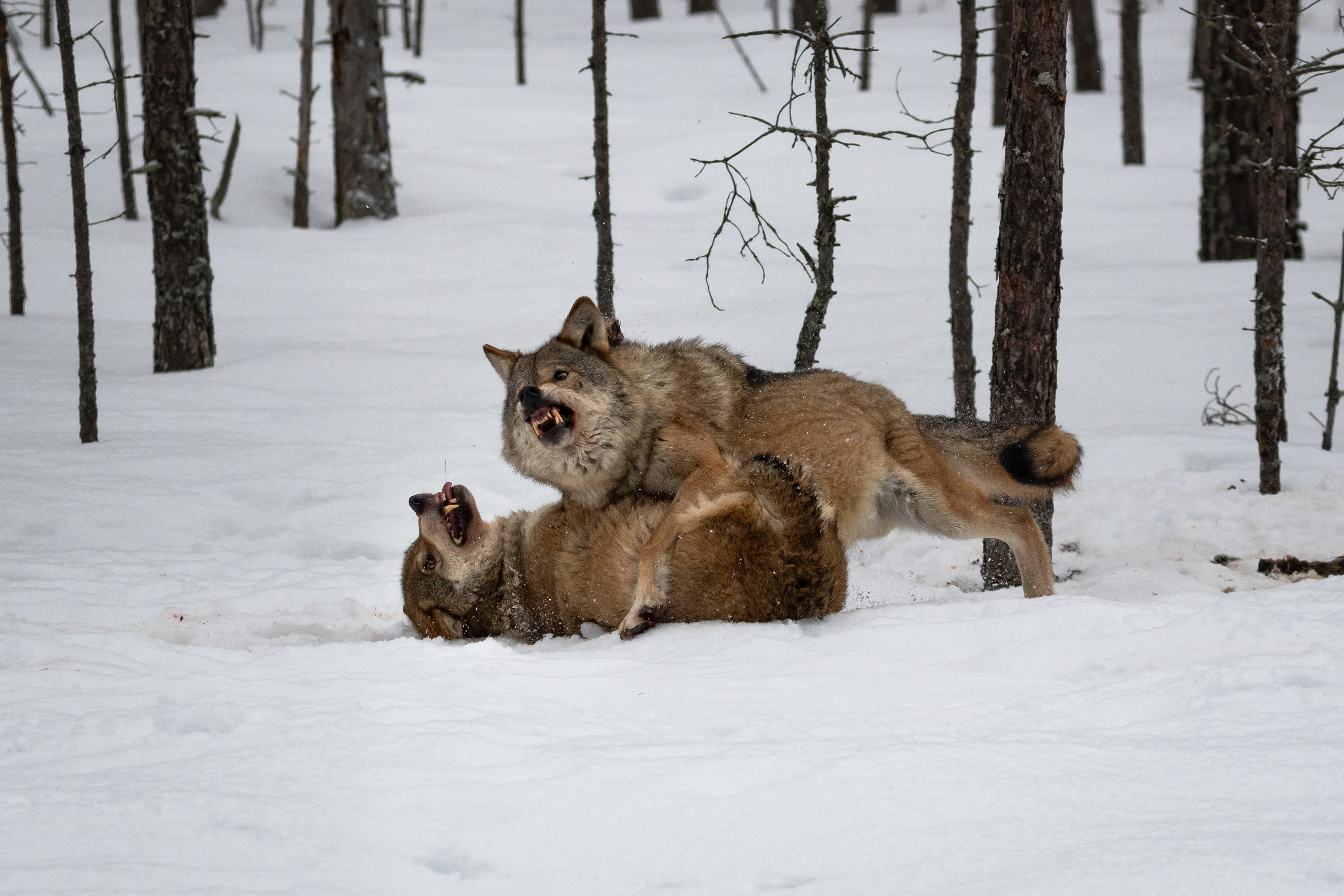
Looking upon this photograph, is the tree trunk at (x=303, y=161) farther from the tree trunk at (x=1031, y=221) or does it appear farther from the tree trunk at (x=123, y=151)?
the tree trunk at (x=1031, y=221)

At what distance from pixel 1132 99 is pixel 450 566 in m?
18.8

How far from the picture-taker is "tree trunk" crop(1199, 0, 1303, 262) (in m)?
13.1

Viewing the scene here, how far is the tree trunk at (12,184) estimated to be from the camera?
39.6 feet

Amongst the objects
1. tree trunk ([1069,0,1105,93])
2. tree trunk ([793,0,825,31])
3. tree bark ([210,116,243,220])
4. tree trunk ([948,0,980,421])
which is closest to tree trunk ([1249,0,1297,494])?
tree trunk ([948,0,980,421])

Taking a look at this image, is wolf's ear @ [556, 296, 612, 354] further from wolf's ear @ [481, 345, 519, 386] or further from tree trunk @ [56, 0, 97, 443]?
tree trunk @ [56, 0, 97, 443]

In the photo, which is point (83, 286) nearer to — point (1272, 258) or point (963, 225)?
point (963, 225)

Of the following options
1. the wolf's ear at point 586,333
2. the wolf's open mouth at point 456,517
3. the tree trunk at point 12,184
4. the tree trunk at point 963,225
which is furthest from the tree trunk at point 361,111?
the wolf's open mouth at point 456,517

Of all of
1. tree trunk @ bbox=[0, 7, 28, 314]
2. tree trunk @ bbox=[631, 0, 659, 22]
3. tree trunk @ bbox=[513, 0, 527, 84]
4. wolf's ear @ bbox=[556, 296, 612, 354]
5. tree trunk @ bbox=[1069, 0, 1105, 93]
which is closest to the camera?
wolf's ear @ bbox=[556, 296, 612, 354]

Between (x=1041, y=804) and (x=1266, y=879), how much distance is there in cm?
58

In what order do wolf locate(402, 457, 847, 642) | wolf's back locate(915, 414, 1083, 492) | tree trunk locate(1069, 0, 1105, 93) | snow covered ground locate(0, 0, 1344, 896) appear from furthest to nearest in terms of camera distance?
1. tree trunk locate(1069, 0, 1105, 93)
2. wolf's back locate(915, 414, 1083, 492)
3. wolf locate(402, 457, 847, 642)
4. snow covered ground locate(0, 0, 1344, 896)

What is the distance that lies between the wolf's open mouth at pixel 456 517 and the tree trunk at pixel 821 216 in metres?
2.70

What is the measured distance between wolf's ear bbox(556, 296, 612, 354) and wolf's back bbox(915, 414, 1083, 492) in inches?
68.7

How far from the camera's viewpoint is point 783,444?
527 centimetres

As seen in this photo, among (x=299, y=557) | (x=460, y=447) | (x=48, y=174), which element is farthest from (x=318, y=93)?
(x=299, y=557)
